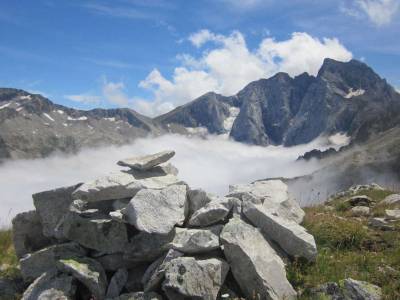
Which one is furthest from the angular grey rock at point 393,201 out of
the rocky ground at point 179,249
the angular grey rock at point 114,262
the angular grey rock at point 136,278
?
the angular grey rock at point 114,262

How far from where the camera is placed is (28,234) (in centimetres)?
1619

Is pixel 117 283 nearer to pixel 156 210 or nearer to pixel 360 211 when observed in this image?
pixel 156 210

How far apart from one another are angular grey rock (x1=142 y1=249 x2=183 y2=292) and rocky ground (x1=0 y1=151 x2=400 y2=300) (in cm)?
3

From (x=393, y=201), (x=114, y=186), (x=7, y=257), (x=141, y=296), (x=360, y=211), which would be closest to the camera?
(x=141, y=296)

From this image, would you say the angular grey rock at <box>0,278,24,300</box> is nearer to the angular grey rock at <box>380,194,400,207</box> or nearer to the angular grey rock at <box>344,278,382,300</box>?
the angular grey rock at <box>344,278,382,300</box>

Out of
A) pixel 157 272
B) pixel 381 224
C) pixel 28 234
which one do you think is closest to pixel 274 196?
pixel 381 224

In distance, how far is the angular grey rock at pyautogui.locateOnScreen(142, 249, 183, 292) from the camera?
39.7 feet

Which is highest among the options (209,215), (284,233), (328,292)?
(209,215)

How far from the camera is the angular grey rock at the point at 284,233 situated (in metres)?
13.6

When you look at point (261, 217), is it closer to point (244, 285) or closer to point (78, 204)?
point (244, 285)

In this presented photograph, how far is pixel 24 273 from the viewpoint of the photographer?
576 inches

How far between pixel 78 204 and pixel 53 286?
2.86 meters

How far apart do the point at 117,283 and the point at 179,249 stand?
6.87ft

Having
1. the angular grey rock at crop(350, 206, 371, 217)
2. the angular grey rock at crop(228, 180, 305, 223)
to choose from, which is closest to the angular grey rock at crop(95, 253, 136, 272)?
the angular grey rock at crop(228, 180, 305, 223)
